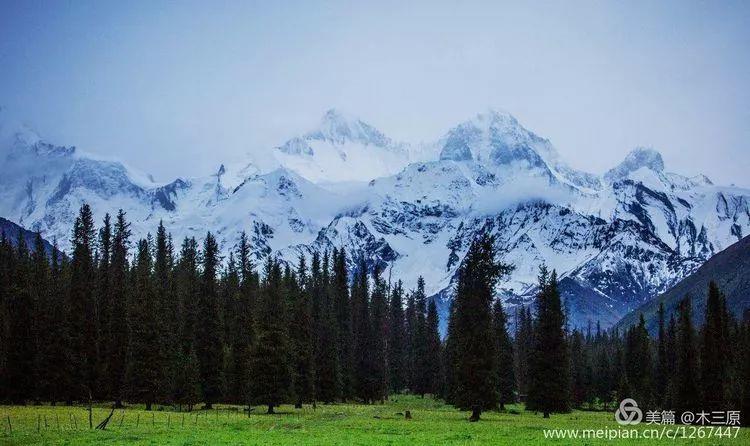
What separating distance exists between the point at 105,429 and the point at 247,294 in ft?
142

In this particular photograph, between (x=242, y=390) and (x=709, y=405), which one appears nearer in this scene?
(x=709, y=405)

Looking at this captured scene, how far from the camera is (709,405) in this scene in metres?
69.9

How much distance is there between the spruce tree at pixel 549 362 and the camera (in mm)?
72625

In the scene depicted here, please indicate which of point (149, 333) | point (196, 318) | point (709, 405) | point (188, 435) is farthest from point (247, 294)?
point (709, 405)

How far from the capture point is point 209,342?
81.7 meters

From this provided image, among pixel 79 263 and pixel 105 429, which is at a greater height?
pixel 79 263

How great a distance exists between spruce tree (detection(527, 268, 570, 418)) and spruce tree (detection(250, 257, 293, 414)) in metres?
26.1

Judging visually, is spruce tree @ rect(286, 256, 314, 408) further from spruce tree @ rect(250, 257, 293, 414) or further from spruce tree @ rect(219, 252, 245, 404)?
spruce tree @ rect(250, 257, 293, 414)

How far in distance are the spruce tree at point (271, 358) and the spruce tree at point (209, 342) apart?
1300cm

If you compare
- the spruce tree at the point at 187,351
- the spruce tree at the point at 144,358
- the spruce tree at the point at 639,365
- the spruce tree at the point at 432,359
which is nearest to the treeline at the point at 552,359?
the spruce tree at the point at 639,365

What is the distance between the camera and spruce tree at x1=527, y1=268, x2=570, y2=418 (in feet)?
238

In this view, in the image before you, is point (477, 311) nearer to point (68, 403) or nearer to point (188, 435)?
point (188, 435)

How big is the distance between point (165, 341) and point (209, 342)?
5932 millimetres

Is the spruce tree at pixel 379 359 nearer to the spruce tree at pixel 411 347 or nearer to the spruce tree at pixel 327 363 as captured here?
the spruce tree at pixel 327 363
